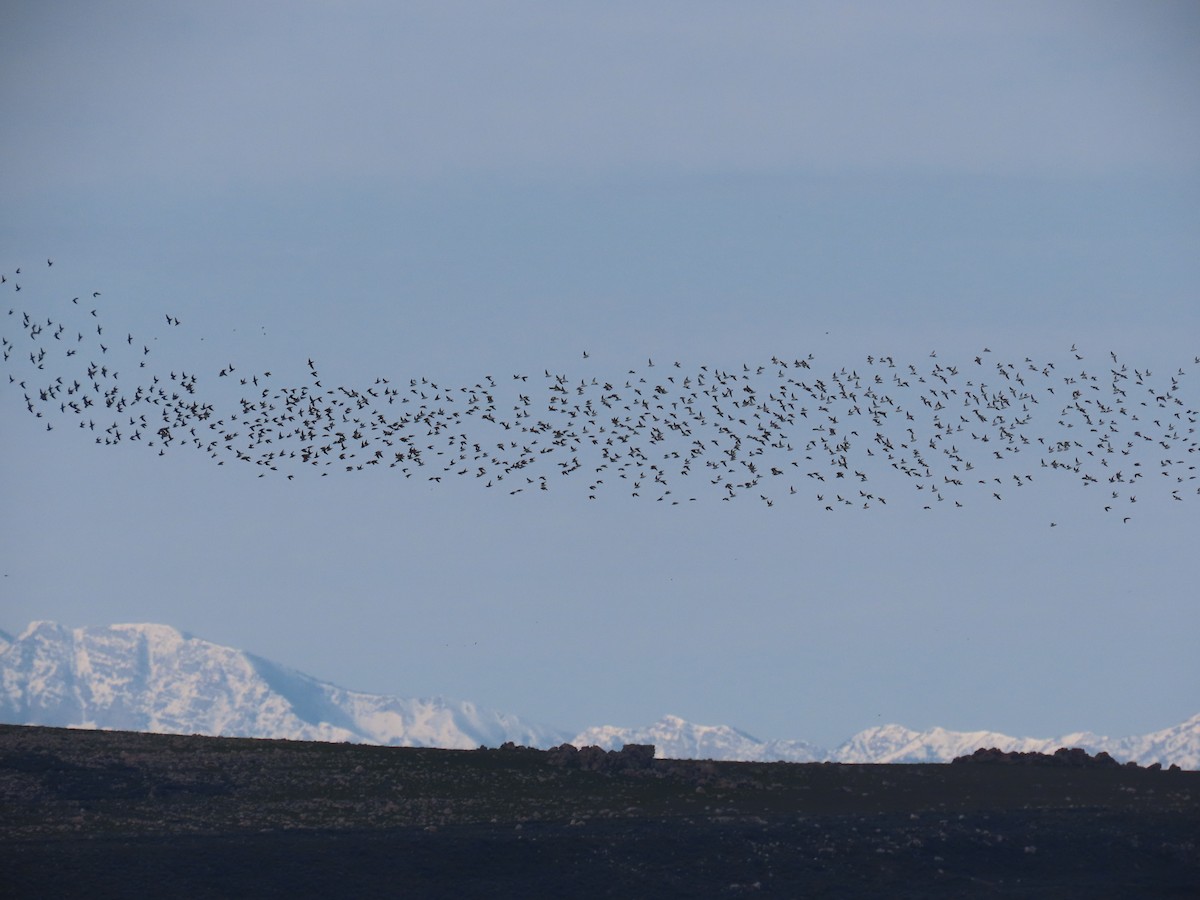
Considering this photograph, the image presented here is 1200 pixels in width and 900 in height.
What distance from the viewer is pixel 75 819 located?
8050 cm

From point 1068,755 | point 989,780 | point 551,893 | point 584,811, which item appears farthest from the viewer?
point 1068,755

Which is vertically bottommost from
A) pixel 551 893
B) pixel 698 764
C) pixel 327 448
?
pixel 551 893

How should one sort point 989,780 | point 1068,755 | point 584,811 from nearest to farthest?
1. point 584,811
2. point 989,780
3. point 1068,755

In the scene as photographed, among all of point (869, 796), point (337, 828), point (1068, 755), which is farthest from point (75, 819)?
point (1068, 755)

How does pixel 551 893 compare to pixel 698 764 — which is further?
pixel 698 764

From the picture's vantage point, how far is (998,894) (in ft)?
248

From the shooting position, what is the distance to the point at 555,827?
8106 centimetres

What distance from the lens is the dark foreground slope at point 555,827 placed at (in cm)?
7462

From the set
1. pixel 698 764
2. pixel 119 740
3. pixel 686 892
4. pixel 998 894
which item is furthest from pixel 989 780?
pixel 119 740

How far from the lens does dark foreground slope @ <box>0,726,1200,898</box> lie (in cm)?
7462

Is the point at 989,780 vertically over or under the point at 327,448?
under

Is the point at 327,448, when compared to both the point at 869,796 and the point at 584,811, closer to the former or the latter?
the point at 584,811

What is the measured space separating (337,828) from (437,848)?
5.11m

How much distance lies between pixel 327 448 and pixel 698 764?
2936cm
